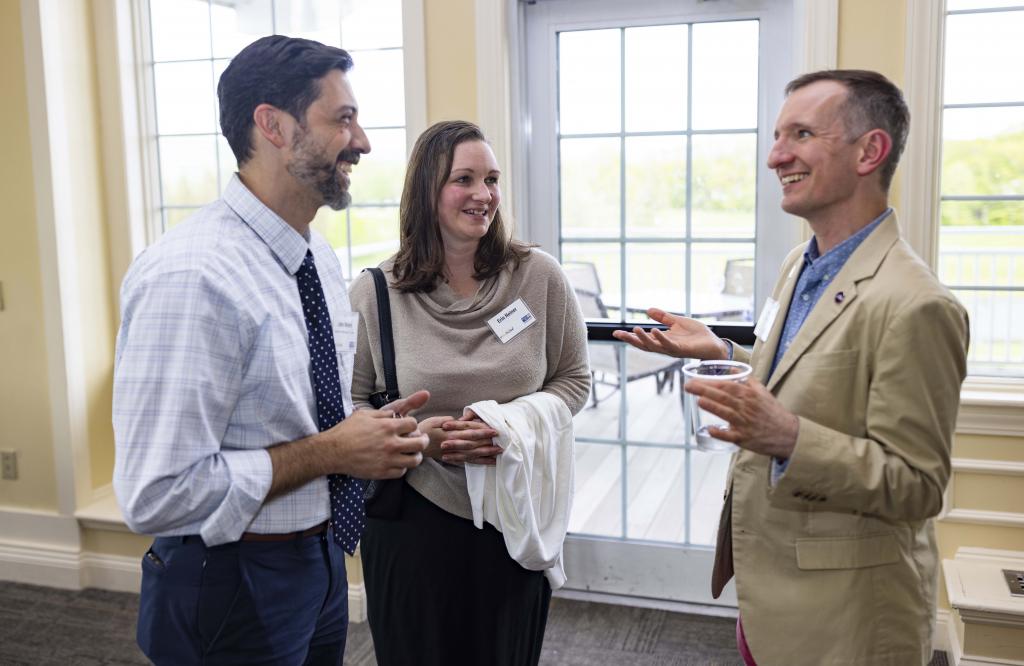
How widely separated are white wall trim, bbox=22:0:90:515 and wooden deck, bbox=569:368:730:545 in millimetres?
1965

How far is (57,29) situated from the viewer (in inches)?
136

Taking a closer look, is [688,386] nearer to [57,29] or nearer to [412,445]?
[412,445]

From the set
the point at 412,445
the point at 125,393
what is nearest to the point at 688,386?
the point at 412,445

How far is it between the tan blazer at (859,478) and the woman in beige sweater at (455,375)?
0.61m

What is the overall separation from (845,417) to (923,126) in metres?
1.66

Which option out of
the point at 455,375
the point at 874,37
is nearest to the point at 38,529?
the point at 455,375

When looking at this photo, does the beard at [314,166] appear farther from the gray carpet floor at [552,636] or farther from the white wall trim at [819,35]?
the gray carpet floor at [552,636]

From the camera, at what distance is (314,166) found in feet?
4.88

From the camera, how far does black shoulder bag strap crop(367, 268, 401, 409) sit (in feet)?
6.63

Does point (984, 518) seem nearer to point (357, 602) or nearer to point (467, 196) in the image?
point (467, 196)

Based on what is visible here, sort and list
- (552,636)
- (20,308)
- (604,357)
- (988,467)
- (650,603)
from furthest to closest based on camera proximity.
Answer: (604,357), (20,308), (650,603), (552,636), (988,467)

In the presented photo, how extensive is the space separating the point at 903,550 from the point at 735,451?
0.32 metres

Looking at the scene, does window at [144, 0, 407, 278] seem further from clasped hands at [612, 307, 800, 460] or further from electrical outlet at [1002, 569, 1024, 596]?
electrical outlet at [1002, 569, 1024, 596]

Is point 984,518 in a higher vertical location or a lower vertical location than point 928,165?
lower
